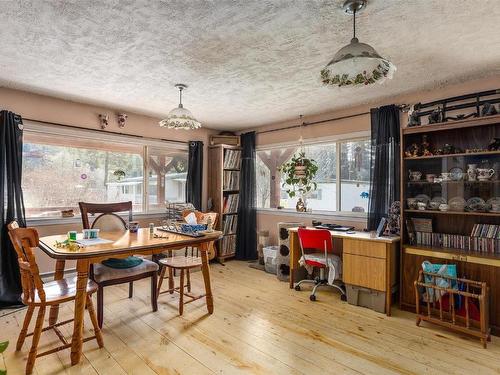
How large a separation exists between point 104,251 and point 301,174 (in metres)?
2.71

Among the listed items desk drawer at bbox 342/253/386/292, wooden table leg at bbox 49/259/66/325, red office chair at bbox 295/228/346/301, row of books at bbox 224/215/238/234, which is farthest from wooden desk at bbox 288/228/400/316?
wooden table leg at bbox 49/259/66/325

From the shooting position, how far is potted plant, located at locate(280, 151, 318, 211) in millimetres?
4133

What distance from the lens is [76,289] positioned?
2.11 meters

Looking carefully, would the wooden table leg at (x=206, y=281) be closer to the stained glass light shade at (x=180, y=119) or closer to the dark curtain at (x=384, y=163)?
the stained glass light shade at (x=180, y=119)

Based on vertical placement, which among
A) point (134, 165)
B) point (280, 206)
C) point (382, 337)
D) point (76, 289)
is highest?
point (134, 165)

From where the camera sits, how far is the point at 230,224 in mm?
5004

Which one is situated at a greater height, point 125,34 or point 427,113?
point 125,34

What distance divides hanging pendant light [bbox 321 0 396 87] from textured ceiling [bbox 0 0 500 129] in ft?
0.79

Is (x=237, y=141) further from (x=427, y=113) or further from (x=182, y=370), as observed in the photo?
(x=182, y=370)

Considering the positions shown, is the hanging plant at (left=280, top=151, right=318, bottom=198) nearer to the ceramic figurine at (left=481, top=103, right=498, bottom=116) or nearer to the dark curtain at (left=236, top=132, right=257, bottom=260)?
the dark curtain at (left=236, top=132, right=257, bottom=260)

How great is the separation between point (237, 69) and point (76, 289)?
2151 millimetres

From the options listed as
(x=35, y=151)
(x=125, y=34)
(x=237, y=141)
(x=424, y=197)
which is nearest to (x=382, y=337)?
(x=424, y=197)

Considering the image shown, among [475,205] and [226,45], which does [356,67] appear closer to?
[226,45]

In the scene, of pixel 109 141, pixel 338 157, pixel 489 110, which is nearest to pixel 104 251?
pixel 109 141
